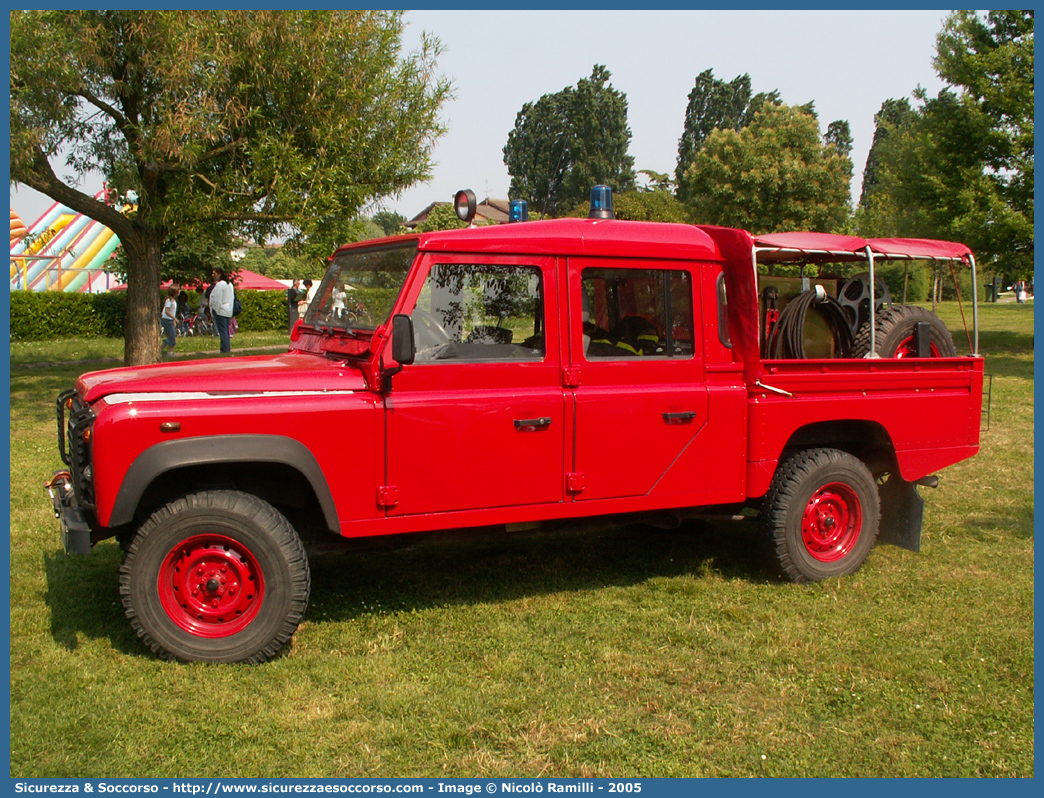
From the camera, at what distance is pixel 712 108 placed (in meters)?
57.6

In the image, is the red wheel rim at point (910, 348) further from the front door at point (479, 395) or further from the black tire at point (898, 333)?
the front door at point (479, 395)

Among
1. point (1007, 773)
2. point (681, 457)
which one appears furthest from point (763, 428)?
point (1007, 773)

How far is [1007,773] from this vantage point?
3.68m

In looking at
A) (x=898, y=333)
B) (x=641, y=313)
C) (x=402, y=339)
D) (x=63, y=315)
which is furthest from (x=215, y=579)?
(x=63, y=315)

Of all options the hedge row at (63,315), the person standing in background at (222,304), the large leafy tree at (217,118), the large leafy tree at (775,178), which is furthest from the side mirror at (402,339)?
the large leafy tree at (775,178)

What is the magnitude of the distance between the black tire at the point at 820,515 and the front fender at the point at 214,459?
2.82 meters

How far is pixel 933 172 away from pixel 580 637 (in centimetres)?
1934

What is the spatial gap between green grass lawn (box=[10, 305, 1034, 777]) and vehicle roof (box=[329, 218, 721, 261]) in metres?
2.10

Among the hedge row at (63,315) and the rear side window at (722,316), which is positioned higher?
the hedge row at (63,315)

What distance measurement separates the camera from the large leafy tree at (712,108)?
57375 millimetres

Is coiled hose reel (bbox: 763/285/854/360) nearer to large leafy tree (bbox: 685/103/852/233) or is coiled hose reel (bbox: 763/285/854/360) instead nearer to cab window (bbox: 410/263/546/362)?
cab window (bbox: 410/263/546/362)

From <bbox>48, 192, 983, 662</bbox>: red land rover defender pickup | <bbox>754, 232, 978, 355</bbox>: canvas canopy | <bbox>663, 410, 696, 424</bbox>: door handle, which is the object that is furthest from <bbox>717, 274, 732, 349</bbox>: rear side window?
<bbox>663, 410, 696, 424</bbox>: door handle

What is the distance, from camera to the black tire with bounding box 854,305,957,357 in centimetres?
626

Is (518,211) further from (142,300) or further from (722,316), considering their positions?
(142,300)
